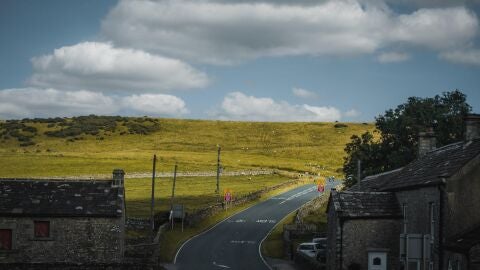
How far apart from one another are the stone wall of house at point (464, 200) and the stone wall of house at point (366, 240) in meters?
6.50

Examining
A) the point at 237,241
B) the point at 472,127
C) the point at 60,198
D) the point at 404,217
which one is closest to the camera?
the point at 472,127

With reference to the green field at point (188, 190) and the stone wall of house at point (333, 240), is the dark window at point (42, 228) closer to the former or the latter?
the stone wall of house at point (333, 240)

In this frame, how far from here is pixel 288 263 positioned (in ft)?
165

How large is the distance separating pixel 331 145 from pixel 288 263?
5849 inches

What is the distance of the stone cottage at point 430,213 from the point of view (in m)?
30.5

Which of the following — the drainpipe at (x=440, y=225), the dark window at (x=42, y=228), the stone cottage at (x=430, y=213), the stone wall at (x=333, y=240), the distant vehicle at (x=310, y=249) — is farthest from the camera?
the distant vehicle at (x=310, y=249)

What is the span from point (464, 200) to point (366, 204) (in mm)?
7406

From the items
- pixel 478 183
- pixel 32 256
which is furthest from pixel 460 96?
pixel 32 256

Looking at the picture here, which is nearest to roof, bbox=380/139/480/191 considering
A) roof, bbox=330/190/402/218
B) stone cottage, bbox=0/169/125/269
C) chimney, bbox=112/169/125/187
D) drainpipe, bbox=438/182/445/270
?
drainpipe, bbox=438/182/445/270

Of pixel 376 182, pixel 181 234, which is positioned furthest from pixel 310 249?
pixel 181 234

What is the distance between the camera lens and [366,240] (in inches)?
1455

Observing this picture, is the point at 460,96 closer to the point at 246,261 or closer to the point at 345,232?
the point at 246,261

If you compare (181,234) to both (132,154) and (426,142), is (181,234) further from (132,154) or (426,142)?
(132,154)

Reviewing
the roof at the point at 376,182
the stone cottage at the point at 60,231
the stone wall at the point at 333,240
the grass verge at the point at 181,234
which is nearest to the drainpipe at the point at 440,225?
the stone wall at the point at 333,240
